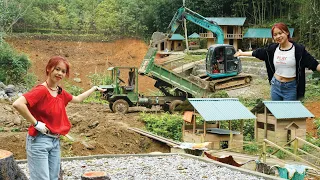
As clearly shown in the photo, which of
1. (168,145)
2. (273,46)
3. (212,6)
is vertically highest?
(212,6)

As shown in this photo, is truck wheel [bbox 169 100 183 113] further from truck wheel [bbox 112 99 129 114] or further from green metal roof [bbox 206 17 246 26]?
green metal roof [bbox 206 17 246 26]

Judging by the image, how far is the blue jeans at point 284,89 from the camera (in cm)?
670

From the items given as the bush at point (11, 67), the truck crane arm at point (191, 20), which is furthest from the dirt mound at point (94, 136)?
the bush at point (11, 67)

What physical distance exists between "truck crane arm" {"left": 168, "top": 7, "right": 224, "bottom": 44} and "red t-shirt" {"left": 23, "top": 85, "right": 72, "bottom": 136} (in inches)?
643

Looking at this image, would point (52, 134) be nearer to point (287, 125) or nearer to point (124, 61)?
point (287, 125)

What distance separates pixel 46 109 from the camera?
16.1 ft

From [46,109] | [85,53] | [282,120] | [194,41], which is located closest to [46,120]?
[46,109]

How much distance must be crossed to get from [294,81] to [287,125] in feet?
16.1

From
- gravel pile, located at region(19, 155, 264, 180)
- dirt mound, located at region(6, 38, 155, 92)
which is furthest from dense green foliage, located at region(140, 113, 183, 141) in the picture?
dirt mound, located at region(6, 38, 155, 92)

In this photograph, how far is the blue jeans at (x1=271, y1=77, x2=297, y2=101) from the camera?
6.70 meters

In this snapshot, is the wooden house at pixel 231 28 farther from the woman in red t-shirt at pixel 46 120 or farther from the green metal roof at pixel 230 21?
the woman in red t-shirt at pixel 46 120

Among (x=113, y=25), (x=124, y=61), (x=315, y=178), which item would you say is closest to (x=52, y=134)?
(x=315, y=178)

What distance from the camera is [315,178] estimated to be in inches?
312

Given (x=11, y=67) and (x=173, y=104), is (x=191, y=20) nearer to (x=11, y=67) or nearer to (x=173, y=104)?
(x=173, y=104)
